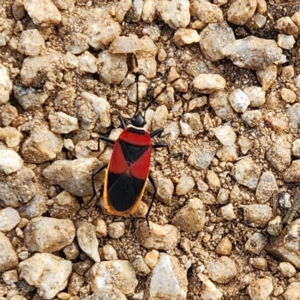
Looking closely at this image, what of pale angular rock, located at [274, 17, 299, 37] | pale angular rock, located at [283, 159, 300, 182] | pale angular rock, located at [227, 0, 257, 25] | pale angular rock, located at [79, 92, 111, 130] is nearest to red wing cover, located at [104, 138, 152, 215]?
pale angular rock, located at [79, 92, 111, 130]

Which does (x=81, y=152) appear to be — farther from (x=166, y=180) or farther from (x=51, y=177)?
(x=166, y=180)

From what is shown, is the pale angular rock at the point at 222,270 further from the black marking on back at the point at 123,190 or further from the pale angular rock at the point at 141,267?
the black marking on back at the point at 123,190

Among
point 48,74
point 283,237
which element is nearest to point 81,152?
point 48,74

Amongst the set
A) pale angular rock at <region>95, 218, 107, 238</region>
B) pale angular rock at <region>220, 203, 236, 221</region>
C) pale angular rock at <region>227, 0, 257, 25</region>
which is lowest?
pale angular rock at <region>95, 218, 107, 238</region>

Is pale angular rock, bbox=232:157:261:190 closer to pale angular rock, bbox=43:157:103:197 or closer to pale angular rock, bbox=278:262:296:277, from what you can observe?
pale angular rock, bbox=278:262:296:277

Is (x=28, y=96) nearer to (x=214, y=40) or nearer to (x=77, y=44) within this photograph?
(x=77, y=44)

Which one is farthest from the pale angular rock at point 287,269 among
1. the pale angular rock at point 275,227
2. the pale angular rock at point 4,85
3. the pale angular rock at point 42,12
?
the pale angular rock at point 42,12
